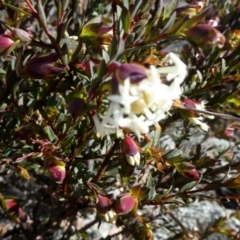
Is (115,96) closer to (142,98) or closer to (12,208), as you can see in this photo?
(142,98)

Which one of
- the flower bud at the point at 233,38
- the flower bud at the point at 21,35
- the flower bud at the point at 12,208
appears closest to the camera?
the flower bud at the point at 21,35

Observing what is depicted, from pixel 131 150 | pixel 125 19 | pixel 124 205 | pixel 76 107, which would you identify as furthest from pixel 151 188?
pixel 125 19

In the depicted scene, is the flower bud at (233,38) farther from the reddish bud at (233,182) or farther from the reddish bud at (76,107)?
the reddish bud at (76,107)

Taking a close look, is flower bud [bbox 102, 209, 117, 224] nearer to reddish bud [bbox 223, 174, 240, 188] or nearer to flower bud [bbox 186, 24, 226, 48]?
reddish bud [bbox 223, 174, 240, 188]

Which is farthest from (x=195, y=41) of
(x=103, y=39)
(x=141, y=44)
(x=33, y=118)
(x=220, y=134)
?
(x=220, y=134)

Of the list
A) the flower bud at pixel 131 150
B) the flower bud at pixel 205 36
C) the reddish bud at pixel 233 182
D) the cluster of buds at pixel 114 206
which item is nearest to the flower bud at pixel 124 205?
the cluster of buds at pixel 114 206

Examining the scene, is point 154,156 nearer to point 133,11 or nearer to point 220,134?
point 133,11
